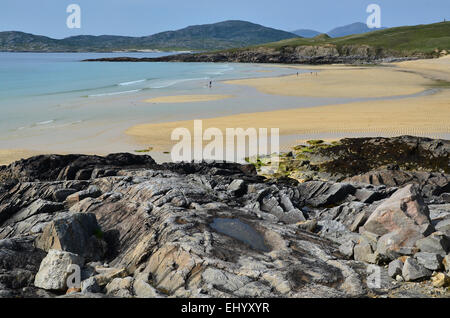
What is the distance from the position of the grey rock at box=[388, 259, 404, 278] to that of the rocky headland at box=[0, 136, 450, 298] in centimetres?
2

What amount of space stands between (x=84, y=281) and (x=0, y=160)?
17146 mm

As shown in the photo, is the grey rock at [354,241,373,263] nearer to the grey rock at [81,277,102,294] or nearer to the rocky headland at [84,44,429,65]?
the grey rock at [81,277,102,294]

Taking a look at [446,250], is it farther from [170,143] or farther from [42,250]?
[170,143]

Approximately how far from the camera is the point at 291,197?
12.9 meters

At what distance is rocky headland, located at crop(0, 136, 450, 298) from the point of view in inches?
291

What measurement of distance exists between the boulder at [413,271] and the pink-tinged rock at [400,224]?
1.96ft

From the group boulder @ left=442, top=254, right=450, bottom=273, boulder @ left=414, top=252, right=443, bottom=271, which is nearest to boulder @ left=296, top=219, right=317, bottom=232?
boulder @ left=414, top=252, right=443, bottom=271

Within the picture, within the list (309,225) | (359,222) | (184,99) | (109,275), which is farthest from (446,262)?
(184,99)

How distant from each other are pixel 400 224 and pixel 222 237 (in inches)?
157

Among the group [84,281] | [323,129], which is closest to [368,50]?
[323,129]

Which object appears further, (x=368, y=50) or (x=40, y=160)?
(x=368, y=50)

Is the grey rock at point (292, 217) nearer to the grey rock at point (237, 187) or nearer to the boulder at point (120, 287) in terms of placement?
the grey rock at point (237, 187)

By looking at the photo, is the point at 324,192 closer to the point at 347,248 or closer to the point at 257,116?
the point at 347,248

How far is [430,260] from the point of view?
24.8ft
